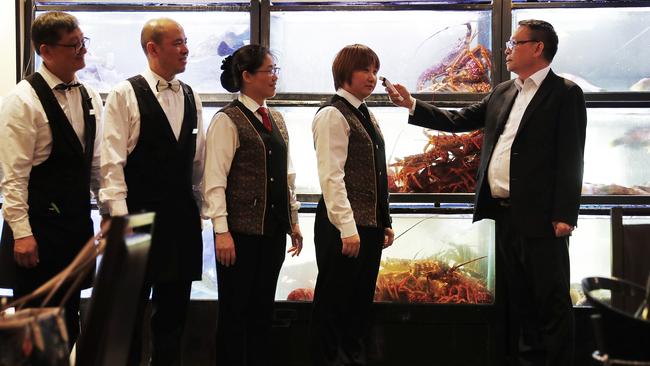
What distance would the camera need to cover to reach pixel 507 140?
3.59m

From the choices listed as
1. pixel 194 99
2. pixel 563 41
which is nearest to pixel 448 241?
pixel 563 41

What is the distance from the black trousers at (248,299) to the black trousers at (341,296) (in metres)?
0.19

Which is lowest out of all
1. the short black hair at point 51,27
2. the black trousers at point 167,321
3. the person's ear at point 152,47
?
the black trousers at point 167,321

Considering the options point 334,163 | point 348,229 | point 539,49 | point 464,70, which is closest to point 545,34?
point 539,49

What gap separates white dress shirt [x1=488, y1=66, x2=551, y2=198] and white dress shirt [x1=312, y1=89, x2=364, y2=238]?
27.5 inches

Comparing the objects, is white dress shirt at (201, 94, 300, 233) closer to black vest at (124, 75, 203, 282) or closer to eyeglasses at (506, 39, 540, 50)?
black vest at (124, 75, 203, 282)

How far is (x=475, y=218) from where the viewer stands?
3658 mm

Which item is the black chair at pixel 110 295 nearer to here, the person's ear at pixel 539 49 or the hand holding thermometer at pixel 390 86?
the hand holding thermometer at pixel 390 86

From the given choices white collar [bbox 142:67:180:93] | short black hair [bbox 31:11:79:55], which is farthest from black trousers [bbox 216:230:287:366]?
short black hair [bbox 31:11:79:55]

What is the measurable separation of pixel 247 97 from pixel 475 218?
1167 millimetres

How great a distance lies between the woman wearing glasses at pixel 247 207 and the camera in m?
3.24

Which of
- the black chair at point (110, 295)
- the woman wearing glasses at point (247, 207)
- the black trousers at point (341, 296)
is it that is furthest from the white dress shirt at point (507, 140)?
the black chair at point (110, 295)

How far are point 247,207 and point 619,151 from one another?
6.35 ft

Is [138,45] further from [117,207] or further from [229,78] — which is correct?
[117,207]
